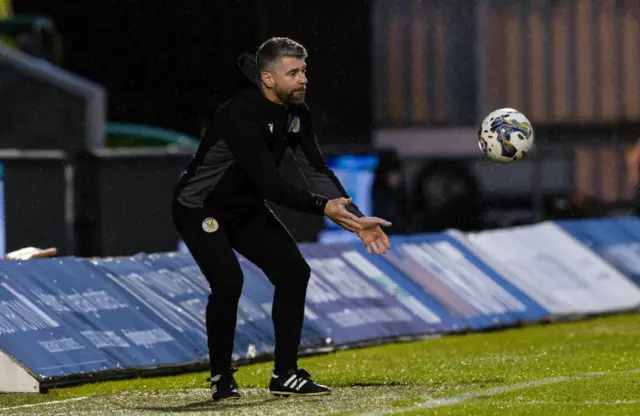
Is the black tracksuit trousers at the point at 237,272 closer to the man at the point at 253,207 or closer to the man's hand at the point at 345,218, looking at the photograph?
the man at the point at 253,207

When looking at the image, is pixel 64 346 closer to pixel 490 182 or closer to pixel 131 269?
pixel 131 269

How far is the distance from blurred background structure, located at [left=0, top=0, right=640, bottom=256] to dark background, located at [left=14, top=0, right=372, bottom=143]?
0.04m

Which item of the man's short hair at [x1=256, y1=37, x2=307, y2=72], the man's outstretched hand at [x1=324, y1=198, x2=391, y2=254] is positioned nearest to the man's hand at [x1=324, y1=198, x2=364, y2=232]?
the man's outstretched hand at [x1=324, y1=198, x2=391, y2=254]

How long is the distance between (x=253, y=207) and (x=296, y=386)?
1.06 meters

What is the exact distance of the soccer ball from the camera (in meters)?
11.9

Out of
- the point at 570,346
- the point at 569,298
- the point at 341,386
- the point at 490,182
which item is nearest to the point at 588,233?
the point at 569,298

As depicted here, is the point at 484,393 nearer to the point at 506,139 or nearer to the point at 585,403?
the point at 585,403

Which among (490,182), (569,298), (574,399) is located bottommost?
(490,182)

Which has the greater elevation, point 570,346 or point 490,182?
point 570,346

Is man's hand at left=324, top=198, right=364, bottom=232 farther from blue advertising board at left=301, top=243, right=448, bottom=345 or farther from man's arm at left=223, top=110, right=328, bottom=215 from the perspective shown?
blue advertising board at left=301, top=243, right=448, bottom=345

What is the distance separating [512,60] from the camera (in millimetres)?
52344

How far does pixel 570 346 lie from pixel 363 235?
4355 millimetres

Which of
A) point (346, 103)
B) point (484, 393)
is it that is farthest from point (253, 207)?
point (346, 103)

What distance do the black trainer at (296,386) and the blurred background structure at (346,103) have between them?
221 inches
